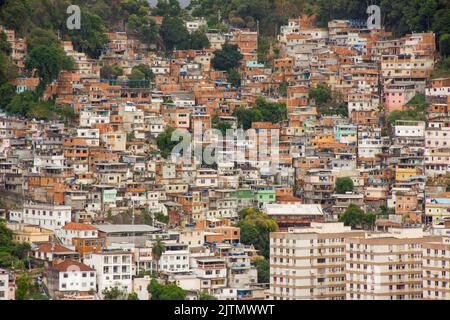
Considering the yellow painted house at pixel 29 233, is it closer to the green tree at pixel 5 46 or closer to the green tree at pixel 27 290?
the green tree at pixel 27 290

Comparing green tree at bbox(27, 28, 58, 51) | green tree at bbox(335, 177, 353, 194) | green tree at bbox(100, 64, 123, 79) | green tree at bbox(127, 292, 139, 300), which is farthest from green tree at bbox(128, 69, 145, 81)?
green tree at bbox(127, 292, 139, 300)

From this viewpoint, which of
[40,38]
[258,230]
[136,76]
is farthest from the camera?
[136,76]

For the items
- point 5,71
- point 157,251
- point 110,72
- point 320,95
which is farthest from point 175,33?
point 157,251

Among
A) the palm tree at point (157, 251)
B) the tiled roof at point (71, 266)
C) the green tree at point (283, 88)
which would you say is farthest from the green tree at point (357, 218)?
the green tree at point (283, 88)

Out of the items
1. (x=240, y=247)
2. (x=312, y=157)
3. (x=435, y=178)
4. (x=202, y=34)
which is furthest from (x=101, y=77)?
(x=240, y=247)

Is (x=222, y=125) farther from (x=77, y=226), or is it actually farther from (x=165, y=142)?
(x=77, y=226)

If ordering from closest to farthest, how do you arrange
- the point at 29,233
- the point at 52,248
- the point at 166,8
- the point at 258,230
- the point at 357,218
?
1. the point at 52,248
2. the point at 29,233
3. the point at 258,230
4. the point at 357,218
5. the point at 166,8
